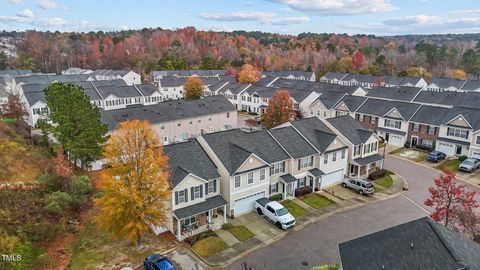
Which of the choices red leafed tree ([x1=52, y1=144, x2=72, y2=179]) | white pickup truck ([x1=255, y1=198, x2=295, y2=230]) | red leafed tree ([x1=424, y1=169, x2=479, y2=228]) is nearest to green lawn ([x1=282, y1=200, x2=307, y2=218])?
white pickup truck ([x1=255, y1=198, x2=295, y2=230])

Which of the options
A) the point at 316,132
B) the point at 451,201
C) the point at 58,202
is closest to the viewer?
the point at 451,201

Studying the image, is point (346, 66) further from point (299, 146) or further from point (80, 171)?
point (80, 171)

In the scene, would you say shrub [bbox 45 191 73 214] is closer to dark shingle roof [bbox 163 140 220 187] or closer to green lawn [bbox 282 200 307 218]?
dark shingle roof [bbox 163 140 220 187]

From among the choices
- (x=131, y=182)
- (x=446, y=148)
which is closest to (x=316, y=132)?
(x=446, y=148)

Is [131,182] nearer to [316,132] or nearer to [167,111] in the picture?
[316,132]

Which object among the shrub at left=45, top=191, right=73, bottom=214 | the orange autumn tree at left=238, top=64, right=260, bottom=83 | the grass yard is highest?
the orange autumn tree at left=238, top=64, right=260, bottom=83

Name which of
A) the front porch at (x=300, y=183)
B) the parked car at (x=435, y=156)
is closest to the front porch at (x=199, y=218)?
the front porch at (x=300, y=183)
